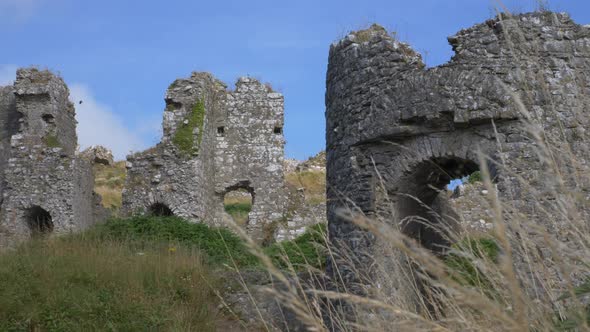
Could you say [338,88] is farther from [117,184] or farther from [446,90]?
[117,184]

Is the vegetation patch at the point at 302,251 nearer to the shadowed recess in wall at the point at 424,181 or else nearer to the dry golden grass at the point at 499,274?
the shadowed recess in wall at the point at 424,181

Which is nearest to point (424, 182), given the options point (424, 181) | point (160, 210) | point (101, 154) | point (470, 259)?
point (424, 181)

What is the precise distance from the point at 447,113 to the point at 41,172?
Result: 520 inches

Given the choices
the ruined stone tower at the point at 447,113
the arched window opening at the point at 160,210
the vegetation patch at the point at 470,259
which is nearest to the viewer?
the vegetation patch at the point at 470,259

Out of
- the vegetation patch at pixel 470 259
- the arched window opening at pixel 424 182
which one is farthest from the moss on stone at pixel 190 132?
the vegetation patch at pixel 470 259

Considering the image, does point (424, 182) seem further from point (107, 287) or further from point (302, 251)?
point (302, 251)

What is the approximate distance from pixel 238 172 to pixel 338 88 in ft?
36.5

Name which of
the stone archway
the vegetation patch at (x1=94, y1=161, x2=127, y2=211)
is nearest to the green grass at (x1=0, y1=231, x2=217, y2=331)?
the stone archway

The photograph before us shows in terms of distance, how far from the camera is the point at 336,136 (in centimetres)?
816

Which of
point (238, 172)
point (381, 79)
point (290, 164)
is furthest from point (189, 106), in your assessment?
point (290, 164)

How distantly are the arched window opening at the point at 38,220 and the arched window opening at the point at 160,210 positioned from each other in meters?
2.61

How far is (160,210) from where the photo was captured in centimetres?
1794

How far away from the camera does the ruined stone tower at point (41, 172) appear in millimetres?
17250

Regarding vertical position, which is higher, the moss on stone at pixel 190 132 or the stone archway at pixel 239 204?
the moss on stone at pixel 190 132
